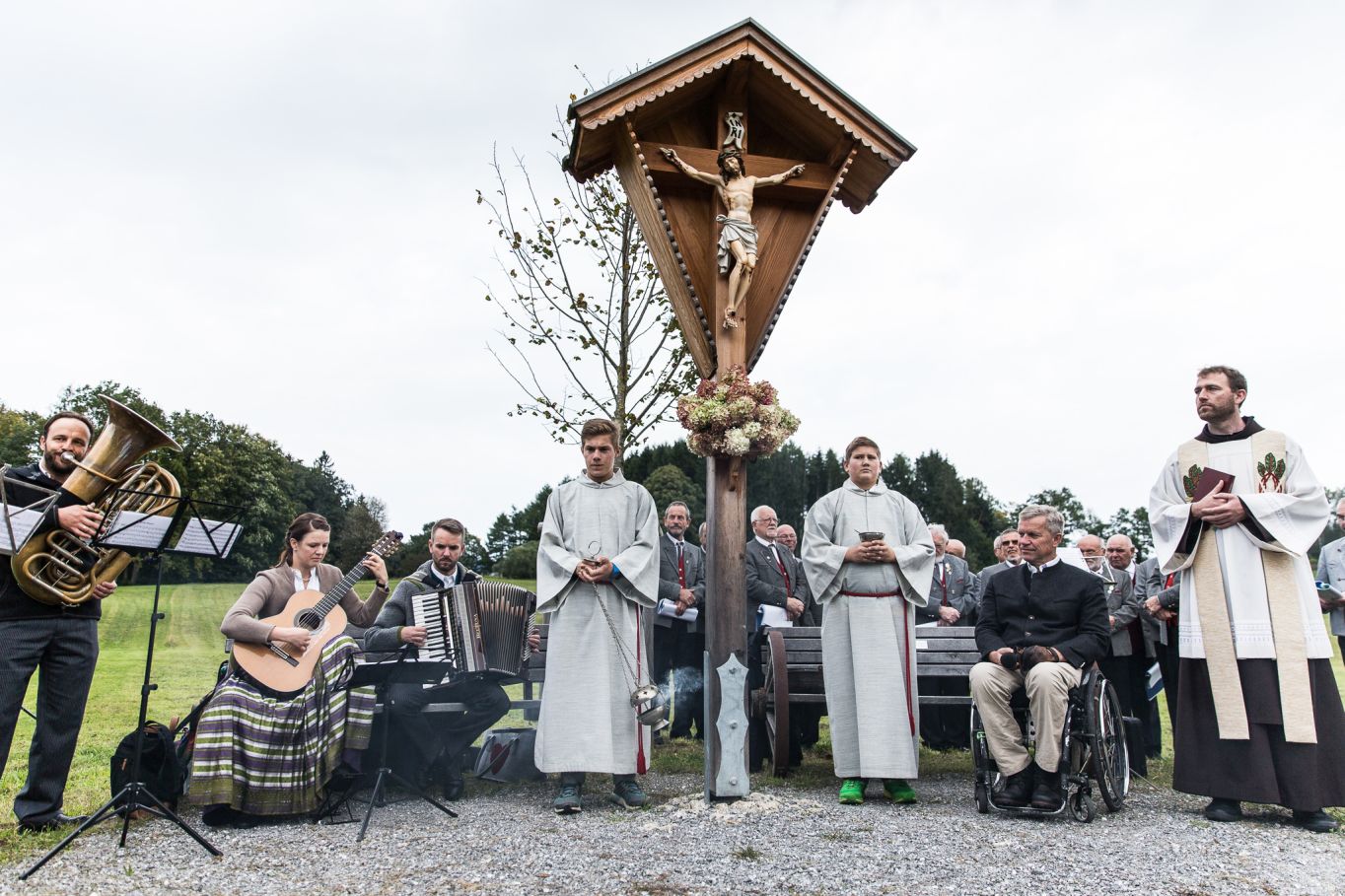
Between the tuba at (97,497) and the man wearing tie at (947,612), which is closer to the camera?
the tuba at (97,497)

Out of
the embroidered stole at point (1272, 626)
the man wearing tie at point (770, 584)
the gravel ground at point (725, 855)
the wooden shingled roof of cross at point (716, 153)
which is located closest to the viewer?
the gravel ground at point (725, 855)

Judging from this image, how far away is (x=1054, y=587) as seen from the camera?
249 inches

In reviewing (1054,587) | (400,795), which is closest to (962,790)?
(1054,587)

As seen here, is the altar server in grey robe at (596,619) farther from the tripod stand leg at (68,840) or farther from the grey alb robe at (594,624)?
the tripod stand leg at (68,840)

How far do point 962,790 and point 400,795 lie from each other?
3.83 m

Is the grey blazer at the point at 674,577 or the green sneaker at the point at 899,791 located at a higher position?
the grey blazer at the point at 674,577

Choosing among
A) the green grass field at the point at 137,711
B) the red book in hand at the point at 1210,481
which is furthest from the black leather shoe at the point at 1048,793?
the red book in hand at the point at 1210,481

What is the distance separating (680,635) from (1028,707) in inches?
163

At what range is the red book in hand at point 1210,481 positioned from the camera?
20.4 feet

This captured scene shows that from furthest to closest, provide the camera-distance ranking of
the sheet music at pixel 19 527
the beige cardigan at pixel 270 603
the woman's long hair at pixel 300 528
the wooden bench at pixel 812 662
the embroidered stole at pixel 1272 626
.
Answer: the wooden bench at pixel 812 662 < the woman's long hair at pixel 300 528 < the beige cardigan at pixel 270 603 < the embroidered stole at pixel 1272 626 < the sheet music at pixel 19 527

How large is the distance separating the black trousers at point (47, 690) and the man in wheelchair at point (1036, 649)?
5241 millimetres

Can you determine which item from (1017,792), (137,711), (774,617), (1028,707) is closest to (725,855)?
(1017,792)

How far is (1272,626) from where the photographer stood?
19.5ft

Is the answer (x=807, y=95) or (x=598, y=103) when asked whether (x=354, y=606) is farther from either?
(x=807, y=95)
